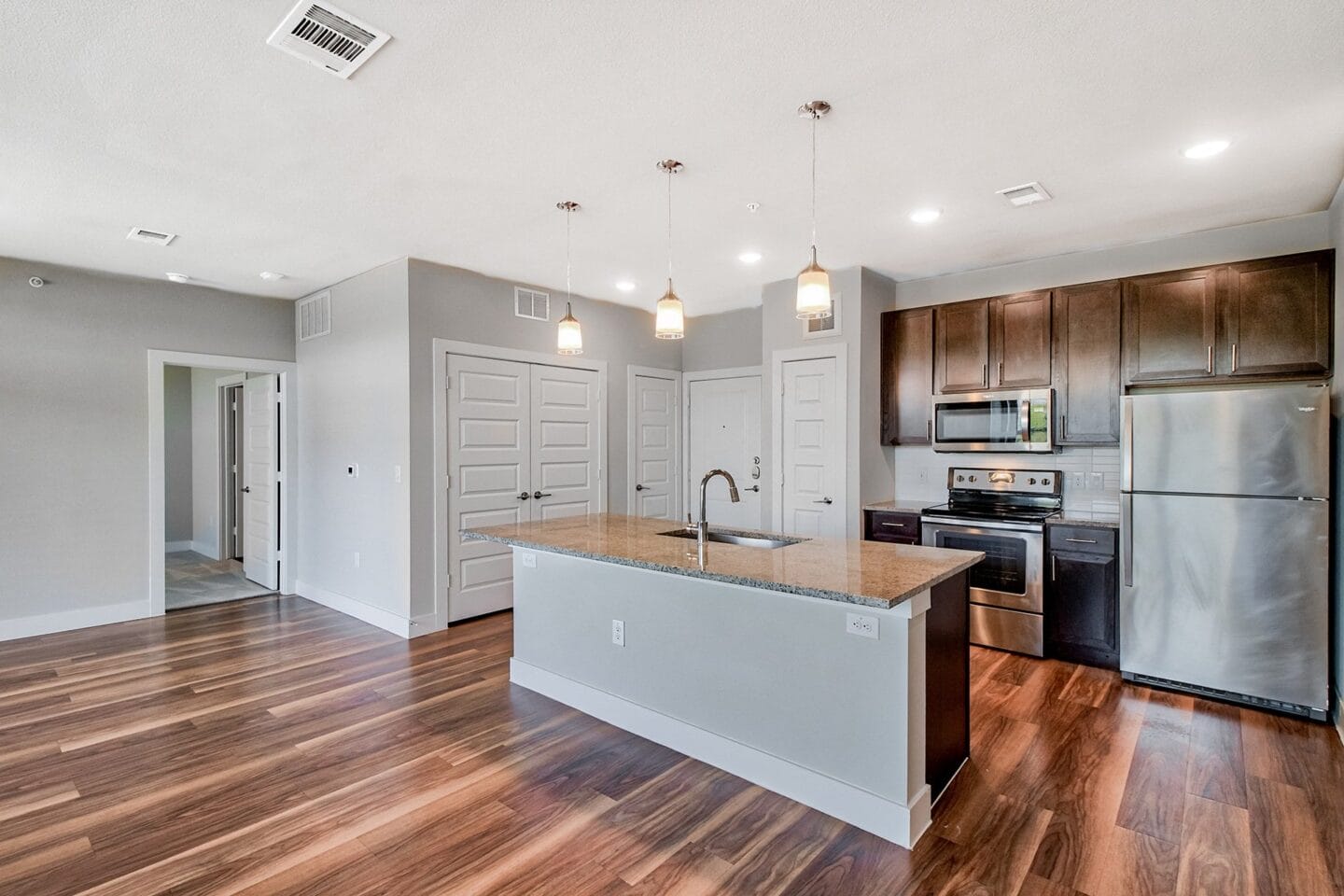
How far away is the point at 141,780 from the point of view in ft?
8.78

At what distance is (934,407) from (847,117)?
278cm

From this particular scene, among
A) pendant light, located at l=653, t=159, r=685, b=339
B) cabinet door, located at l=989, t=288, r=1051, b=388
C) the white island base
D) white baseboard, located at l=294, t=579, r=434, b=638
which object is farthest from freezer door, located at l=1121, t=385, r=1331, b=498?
white baseboard, located at l=294, t=579, r=434, b=638

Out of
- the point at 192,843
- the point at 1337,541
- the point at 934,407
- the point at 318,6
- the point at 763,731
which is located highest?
the point at 318,6

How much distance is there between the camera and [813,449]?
16.6 ft

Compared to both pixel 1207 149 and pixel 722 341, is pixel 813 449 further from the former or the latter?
pixel 1207 149

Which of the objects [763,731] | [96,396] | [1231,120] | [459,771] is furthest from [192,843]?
[1231,120]

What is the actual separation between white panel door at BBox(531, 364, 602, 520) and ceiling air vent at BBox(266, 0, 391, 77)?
326cm

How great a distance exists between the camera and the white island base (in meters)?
2.26

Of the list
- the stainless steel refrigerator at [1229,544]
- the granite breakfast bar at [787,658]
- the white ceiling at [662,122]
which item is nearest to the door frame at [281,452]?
the white ceiling at [662,122]

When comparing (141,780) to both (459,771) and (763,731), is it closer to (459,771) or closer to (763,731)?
(459,771)

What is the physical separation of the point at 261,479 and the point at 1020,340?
21.5ft

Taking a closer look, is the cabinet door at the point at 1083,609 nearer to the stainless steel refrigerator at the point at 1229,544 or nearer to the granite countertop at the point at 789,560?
the stainless steel refrigerator at the point at 1229,544

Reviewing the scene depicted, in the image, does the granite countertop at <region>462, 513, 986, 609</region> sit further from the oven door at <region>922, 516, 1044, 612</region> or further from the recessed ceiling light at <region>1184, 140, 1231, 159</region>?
the recessed ceiling light at <region>1184, 140, 1231, 159</region>

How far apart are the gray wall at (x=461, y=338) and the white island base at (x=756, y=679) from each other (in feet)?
4.96
